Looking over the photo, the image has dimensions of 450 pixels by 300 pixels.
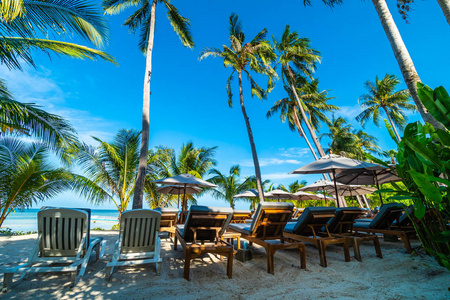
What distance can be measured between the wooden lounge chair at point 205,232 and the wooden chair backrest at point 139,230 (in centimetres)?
53

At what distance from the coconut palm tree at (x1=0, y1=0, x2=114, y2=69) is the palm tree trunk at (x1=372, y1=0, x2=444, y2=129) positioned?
6946 mm

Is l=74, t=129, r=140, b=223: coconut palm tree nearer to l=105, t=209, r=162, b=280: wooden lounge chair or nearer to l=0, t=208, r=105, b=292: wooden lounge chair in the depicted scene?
l=0, t=208, r=105, b=292: wooden lounge chair

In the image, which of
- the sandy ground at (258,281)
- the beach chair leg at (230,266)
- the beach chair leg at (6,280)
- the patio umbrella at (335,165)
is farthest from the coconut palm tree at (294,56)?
the beach chair leg at (6,280)

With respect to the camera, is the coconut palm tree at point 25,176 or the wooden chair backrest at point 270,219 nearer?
the wooden chair backrest at point 270,219

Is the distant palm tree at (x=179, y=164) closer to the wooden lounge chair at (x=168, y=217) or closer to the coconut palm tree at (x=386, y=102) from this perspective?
the wooden lounge chair at (x=168, y=217)

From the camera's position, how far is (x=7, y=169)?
604cm

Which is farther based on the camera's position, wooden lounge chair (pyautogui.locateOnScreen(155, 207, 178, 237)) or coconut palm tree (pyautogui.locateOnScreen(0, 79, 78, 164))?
wooden lounge chair (pyautogui.locateOnScreen(155, 207, 178, 237))

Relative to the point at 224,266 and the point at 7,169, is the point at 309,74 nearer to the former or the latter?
the point at 224,266

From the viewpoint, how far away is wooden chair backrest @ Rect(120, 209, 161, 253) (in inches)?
124

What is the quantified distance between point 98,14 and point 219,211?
6.26 m

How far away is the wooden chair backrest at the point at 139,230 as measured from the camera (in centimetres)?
316

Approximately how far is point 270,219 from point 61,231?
344 centimetres

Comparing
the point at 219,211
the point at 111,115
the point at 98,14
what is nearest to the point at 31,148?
the point at 98,14

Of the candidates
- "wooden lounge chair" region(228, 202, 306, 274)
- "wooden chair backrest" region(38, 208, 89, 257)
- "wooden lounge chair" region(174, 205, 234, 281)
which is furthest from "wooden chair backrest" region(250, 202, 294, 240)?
"wooden chair backrest" region(38, 208, 89, 257)
